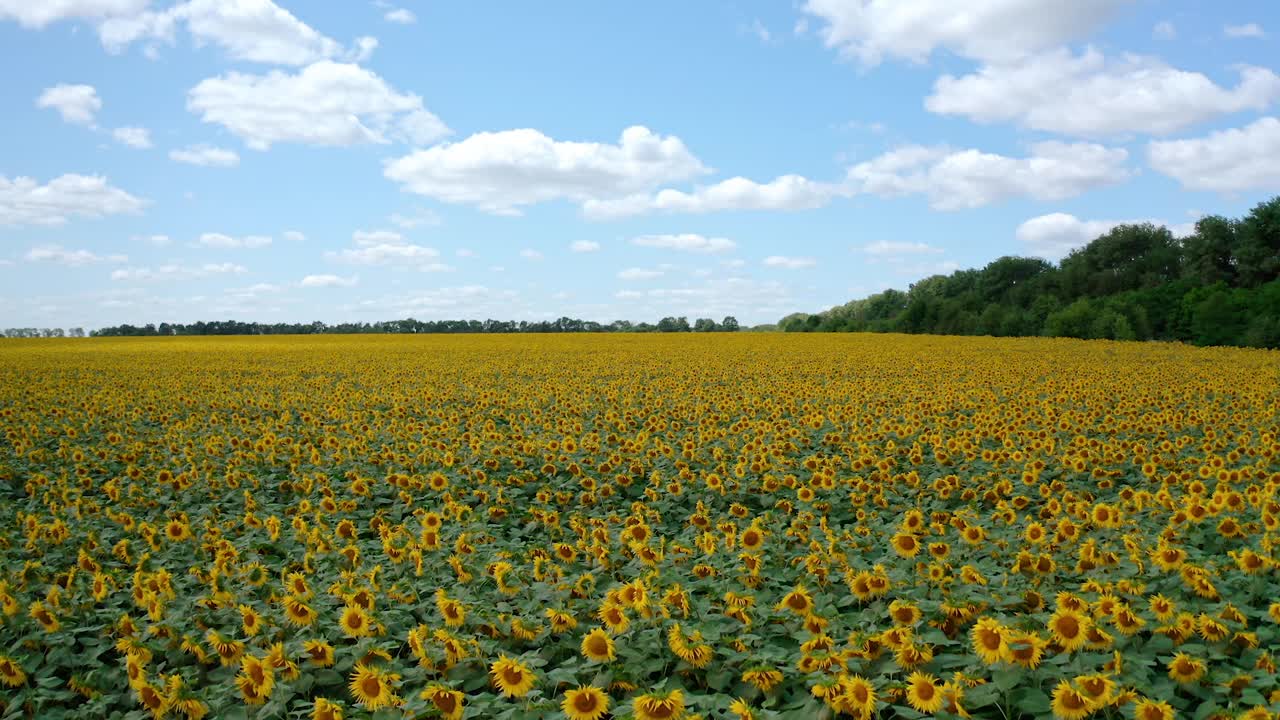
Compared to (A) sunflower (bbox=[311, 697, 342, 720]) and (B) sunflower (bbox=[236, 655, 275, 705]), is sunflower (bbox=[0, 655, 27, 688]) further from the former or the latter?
(A) sunflower (bbox=[311, 697, 342, 720])

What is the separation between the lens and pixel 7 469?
9.41m

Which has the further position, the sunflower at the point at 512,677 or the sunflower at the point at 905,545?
the sunflower at the point at 905,545

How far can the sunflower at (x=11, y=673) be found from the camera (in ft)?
13.5

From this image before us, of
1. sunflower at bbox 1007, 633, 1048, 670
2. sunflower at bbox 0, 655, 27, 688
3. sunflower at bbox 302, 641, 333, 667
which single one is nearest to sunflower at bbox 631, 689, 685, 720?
sunflower at bbox 1007, 633, 1048, 670

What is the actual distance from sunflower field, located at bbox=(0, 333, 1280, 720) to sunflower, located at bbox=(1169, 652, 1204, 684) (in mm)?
12

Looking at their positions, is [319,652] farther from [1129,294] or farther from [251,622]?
[1129,294]

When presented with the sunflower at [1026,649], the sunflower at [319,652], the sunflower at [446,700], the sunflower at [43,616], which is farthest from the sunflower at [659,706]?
the sunflower at [43,616]

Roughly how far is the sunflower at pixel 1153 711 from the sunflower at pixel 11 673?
5006 mm

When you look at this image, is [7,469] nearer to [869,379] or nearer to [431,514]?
[431,514]

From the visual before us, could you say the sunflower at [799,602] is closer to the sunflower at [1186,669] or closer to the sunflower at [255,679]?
the sunflower at [1186,669]

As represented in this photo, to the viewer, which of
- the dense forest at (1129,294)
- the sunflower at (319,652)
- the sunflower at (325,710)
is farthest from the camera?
the dense forest at (1129,294)

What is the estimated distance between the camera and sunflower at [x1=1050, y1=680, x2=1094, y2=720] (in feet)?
Answer: 10.2

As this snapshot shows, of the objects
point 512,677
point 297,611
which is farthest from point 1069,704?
point 297,611

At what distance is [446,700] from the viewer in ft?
11.0
